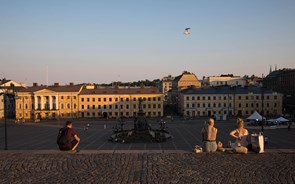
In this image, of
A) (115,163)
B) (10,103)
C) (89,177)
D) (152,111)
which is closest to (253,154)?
(115,163)

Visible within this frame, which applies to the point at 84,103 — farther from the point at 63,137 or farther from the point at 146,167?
the point at 146,167

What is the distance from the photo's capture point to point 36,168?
10.7m

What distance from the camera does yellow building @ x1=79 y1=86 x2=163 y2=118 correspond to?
8412cm

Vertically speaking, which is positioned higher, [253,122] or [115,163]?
[115,163]

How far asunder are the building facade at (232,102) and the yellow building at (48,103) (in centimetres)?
2981

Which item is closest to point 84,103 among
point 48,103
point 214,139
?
point 48,103

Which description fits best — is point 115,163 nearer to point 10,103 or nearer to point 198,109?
point 198,109

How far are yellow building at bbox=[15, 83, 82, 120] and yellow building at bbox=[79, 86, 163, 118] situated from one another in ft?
8.23

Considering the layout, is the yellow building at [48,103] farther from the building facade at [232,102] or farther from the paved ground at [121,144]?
the paved ground at [121,144]

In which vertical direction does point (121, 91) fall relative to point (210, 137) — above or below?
above

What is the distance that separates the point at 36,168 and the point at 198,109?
76.0 metres

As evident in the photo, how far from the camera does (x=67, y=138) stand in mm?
12547

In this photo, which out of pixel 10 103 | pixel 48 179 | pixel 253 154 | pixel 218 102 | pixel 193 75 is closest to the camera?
pixel 48 179

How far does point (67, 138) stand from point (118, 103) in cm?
7185
